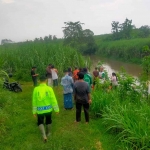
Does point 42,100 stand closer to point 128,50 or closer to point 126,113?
point 126,113

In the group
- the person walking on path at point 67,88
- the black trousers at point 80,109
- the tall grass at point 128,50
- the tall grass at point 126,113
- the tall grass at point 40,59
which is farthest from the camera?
the tall grass at point 128,50

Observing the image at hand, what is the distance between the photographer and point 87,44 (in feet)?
166

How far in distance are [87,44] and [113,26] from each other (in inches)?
726

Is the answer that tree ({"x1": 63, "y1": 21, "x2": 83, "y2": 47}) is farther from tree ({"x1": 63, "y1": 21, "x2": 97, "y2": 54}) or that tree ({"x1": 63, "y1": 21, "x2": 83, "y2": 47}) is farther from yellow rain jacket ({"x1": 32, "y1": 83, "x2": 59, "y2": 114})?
yellow rain jacket ({"x1": 32, "y1": 83, "x2": 59, "y2": 114})

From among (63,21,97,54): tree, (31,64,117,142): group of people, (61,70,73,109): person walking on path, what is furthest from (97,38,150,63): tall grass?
(31,64,117,142): group of people

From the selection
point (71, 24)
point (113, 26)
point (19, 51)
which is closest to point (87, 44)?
point (71, 24)

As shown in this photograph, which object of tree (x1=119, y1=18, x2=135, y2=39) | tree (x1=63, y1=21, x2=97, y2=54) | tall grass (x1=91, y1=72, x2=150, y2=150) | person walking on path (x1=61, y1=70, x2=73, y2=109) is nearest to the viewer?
tall grass (x1=91, y1=72, x2=150, y2=150)

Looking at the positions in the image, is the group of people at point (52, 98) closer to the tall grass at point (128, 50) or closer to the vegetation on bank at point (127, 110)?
the vegetation on bank at point (127, 110)

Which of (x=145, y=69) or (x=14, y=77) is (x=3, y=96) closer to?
(x=145, y=69)

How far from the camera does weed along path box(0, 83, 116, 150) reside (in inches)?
198

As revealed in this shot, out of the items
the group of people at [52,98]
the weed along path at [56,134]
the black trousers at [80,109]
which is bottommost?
the weed along path at [56,134]

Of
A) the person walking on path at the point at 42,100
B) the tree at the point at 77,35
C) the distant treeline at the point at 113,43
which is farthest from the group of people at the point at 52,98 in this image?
the tree at the point at 77,35

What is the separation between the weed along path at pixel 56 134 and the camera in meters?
5.02

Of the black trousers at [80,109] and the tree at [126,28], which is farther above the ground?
the tree at [126,28]
